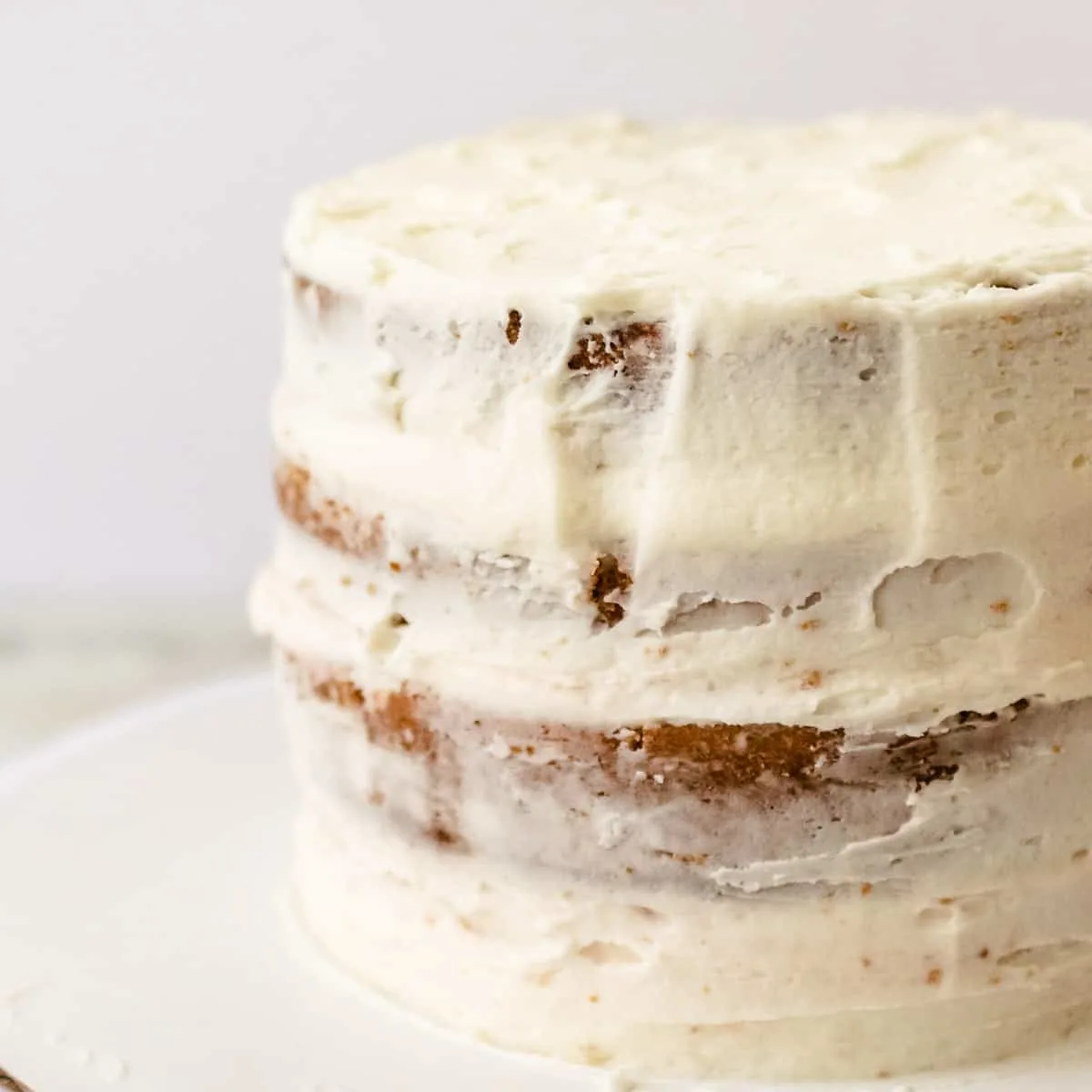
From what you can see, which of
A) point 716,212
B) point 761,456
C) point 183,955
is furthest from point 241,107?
point 761,456

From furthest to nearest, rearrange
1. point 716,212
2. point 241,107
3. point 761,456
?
point 241,107 → point 716,212 → point 761,456

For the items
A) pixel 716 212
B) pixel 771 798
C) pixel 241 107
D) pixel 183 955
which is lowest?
pixel 183 955

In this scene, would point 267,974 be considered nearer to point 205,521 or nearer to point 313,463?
point 313,463

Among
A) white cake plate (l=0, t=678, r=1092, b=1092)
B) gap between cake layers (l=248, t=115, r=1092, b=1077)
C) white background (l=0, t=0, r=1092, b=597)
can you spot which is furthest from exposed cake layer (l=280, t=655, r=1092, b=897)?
white background (l=0, t=0, r=1092, b=597)

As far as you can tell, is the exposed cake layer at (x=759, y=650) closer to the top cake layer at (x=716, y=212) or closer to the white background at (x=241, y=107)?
the top cake layer at (x=716, y=212)

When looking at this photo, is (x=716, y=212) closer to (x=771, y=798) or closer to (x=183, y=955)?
(x=771, y=798)

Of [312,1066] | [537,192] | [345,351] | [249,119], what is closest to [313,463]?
[345,351]

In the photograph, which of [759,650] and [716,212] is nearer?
[759,650]
